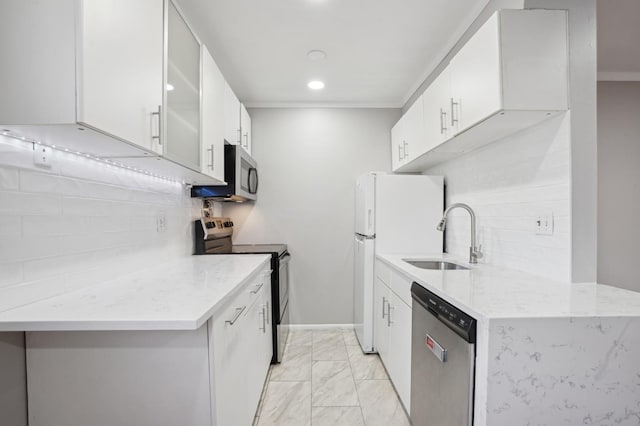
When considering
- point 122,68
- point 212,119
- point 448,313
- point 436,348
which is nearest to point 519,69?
point 448,313

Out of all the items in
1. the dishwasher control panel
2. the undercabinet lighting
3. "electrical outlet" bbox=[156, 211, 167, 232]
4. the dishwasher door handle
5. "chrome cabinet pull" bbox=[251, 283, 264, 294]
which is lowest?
the dishwasher door handle

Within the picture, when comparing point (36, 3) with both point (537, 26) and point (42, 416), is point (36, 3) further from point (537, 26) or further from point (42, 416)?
point (537, 26)

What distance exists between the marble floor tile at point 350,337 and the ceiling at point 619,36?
9.87ft

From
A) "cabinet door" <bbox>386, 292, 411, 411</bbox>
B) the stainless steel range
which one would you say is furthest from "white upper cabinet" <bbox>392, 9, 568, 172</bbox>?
the stainless steel range

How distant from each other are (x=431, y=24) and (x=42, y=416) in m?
2.65

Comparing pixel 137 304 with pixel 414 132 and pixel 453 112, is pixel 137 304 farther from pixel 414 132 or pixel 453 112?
pixel 414 132

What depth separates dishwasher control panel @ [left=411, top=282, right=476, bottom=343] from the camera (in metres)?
1.03

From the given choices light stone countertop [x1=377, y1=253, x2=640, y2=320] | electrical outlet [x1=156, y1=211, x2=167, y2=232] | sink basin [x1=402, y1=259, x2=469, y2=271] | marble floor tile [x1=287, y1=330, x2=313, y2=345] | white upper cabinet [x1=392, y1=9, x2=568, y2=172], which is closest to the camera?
light stone countertop [x1=377, y1=253, x2=640, y2=320]

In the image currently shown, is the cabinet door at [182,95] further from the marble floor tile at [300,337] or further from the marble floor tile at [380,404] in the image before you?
the marble floor tile at [300,337]

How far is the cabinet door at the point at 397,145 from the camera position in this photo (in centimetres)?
282

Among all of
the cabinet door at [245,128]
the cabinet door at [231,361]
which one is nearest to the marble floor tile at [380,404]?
the cabinet door at [231,361]

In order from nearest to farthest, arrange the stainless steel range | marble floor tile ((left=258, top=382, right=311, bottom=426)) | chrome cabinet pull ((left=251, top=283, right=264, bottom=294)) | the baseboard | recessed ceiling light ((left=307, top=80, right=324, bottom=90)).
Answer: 1. chrome cabinet pull ((left=251, top=283, right=264, bottom=294))
2. marble floor tile ((left=258, top=382, right=311, bottom=426))
3. the stainless steel range
4. recessed ceiling light ((left=307, top=80, right=324, bottom=90))
5. the baseboard

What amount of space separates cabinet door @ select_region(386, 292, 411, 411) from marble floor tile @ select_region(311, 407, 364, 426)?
297mm

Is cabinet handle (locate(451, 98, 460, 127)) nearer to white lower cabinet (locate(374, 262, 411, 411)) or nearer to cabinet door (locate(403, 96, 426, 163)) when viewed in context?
Result: cabinet door (locate(403, 96, 426, 163))
